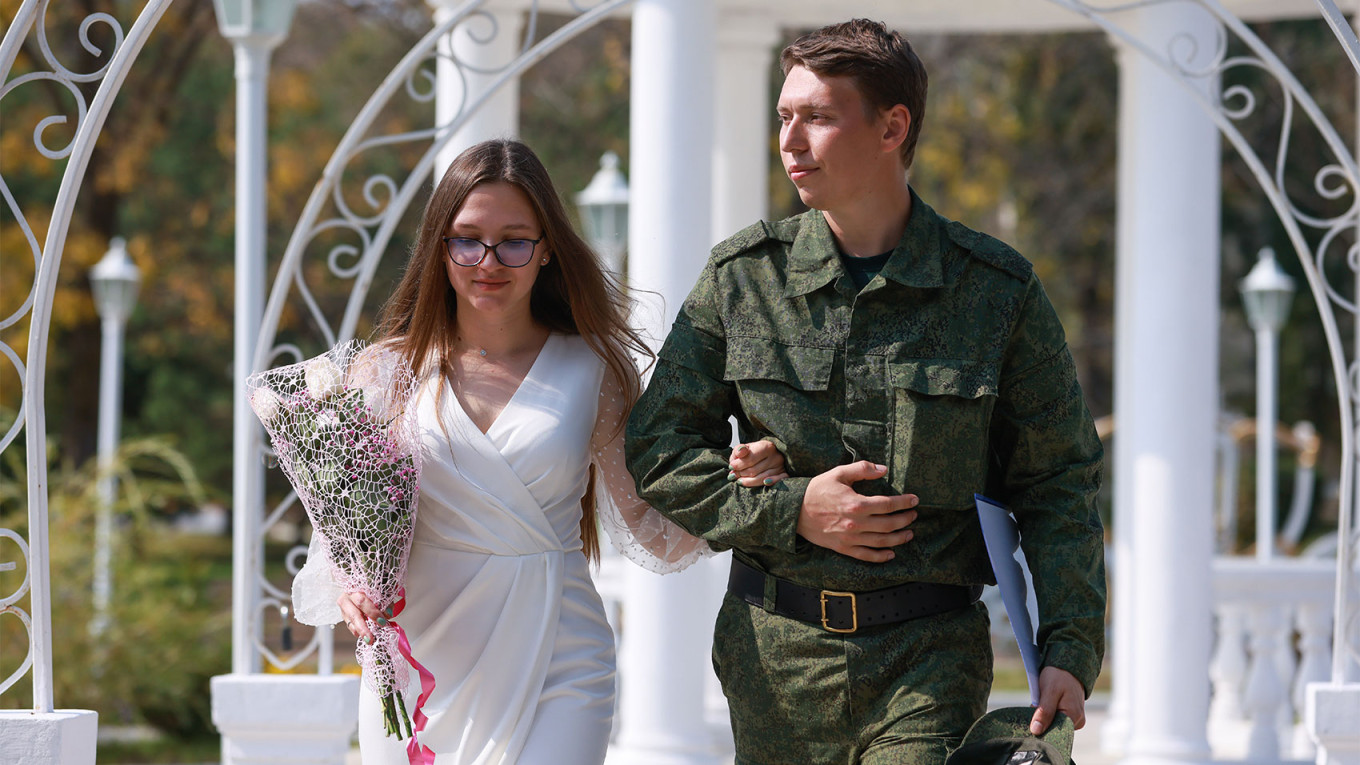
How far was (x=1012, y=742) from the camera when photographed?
2.97m

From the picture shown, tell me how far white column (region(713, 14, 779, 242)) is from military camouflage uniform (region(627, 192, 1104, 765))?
17.4ft

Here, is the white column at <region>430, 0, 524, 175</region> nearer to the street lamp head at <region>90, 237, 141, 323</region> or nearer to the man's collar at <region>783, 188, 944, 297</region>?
the man's collar at <region>783, 188, 944, 297</region>

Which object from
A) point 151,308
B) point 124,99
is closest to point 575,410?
point 124,99

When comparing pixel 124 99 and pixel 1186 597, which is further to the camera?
pixel 124 99

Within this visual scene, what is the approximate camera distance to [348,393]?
11.6 feet

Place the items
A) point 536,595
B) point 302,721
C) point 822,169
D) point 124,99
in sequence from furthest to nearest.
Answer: point 124,99 → point 302,721 → point 536,595 → point 822,169

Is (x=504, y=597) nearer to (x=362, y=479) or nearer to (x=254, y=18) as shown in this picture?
(x=362, y=479)

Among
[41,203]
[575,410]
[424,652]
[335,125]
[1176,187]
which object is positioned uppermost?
[335,125]

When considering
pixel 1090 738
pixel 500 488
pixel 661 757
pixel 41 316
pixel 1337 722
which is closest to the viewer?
pixel 500 488

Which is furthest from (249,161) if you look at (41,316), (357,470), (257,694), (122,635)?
(122,635)

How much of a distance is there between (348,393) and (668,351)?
2.44 feet

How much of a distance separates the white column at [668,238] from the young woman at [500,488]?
2.38 metres

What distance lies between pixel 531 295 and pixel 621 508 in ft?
1.89

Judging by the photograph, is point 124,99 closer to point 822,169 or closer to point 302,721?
point 302,721
